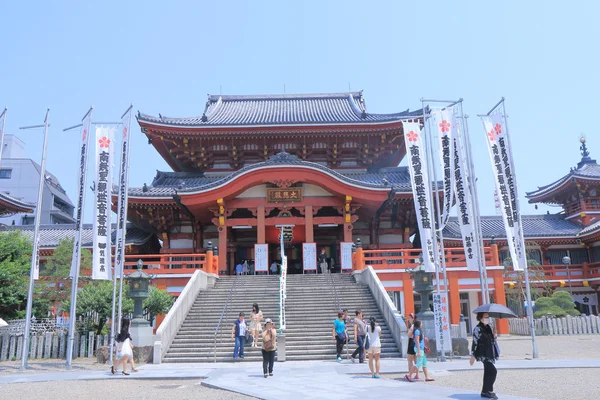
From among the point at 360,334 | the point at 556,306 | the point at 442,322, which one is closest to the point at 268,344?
the point at 360,334

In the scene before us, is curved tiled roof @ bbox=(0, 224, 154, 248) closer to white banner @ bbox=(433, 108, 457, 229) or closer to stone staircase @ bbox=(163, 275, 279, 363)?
stone staircase @ bbox=(163, 275, 279, 363)

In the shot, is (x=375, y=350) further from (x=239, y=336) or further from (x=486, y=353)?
(x=239, y=336)

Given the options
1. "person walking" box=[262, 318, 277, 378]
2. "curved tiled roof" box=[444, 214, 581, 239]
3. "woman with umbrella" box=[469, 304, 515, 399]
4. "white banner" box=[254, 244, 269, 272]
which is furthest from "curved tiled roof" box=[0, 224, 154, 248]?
"woman with umbrella" box=[469, 304, 515, 399]

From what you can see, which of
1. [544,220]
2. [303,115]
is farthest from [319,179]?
[544,220]

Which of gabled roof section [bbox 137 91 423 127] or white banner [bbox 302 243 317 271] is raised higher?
gabled roof section [bbox 137 91 423 127]

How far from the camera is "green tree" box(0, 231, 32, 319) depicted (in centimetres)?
1688

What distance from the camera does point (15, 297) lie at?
17141 millimetres

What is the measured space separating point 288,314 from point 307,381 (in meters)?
7.07

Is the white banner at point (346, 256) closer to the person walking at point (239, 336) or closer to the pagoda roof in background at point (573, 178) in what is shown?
the person walking at point (239, 336)

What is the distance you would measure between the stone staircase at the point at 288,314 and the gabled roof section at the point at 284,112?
9.43 metres

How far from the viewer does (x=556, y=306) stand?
23.5 m

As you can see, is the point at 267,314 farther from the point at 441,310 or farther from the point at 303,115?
the point at 303,115

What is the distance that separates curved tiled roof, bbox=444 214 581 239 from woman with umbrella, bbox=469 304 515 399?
1903 centimetres

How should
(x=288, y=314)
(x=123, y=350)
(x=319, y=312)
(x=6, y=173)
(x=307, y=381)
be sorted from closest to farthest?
1. (x=307, y=381)
2. (x=123, y=350)
3. (x=288, y=314)
4. (x=319, y=312)
5. (x=6, y=173)
